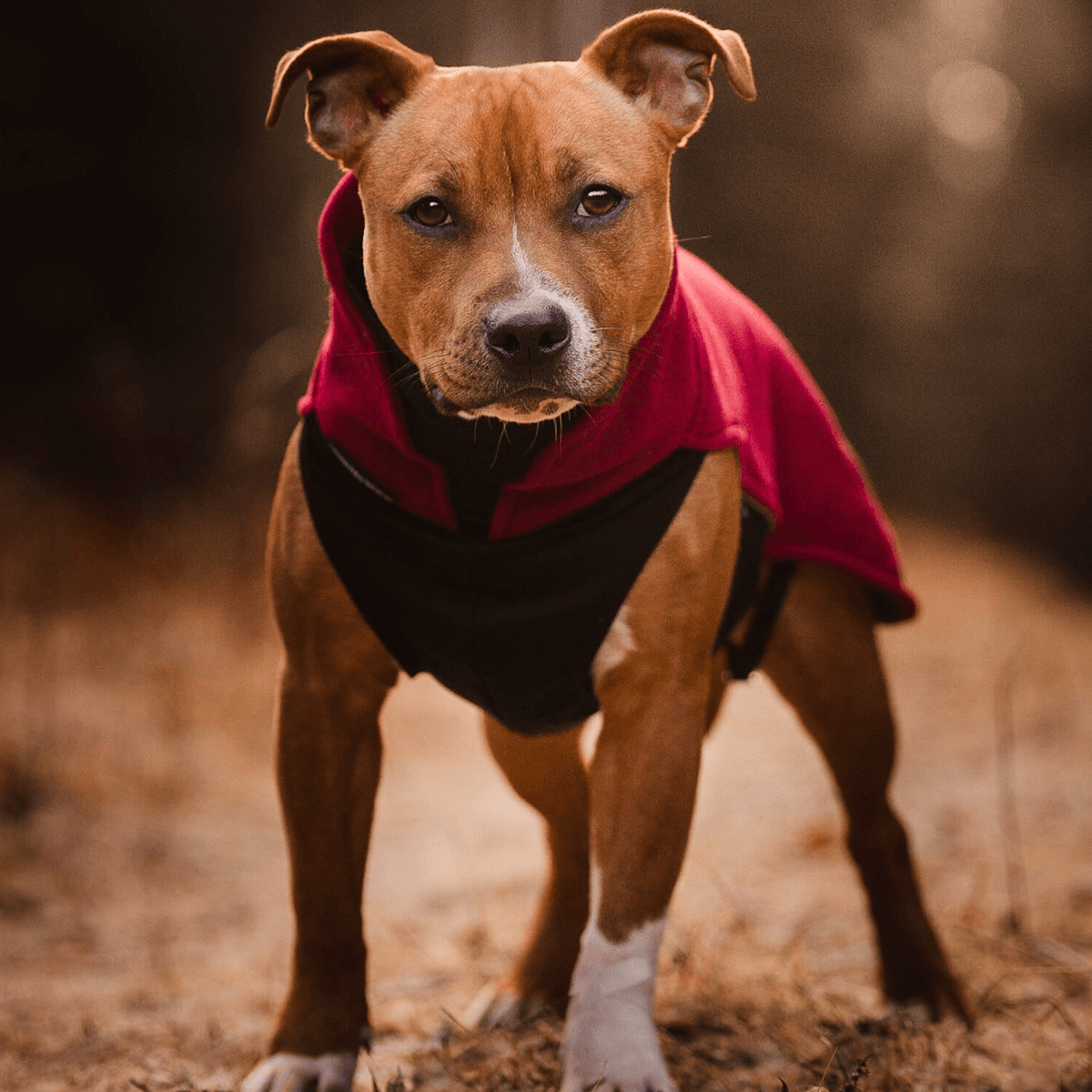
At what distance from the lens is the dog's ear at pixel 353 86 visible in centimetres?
235

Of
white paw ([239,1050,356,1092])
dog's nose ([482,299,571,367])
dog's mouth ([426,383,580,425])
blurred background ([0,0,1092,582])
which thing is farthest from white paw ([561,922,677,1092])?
blurred background ([0,0,1092,582])

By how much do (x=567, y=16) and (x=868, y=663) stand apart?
4.69 meters

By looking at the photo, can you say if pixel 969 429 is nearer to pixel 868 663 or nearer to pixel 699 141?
pixel 699 141

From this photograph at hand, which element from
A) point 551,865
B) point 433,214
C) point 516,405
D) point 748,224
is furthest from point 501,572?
point 748,224

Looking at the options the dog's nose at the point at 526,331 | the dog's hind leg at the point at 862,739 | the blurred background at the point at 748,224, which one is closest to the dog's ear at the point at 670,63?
the dog's nose at the point at 526,331

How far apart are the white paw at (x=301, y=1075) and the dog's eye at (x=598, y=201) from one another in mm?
1728

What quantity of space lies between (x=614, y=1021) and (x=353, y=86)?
1.88 metres

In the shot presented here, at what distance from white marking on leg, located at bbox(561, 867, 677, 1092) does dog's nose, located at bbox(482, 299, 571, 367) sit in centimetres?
105

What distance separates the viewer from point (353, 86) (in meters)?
2.40

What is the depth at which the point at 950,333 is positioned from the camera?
36.3 ft

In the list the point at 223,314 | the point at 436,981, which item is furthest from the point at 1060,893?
the point at 223,314

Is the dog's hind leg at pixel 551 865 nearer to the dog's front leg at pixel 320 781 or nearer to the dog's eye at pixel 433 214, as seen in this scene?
the dog's front leg at pixel 320 781

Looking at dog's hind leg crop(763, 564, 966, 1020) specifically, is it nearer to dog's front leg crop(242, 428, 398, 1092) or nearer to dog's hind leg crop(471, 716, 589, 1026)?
dog's hind leg crop(471, 716, 589, 1026)

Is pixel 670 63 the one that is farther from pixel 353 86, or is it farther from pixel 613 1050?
pixel 613 1050
